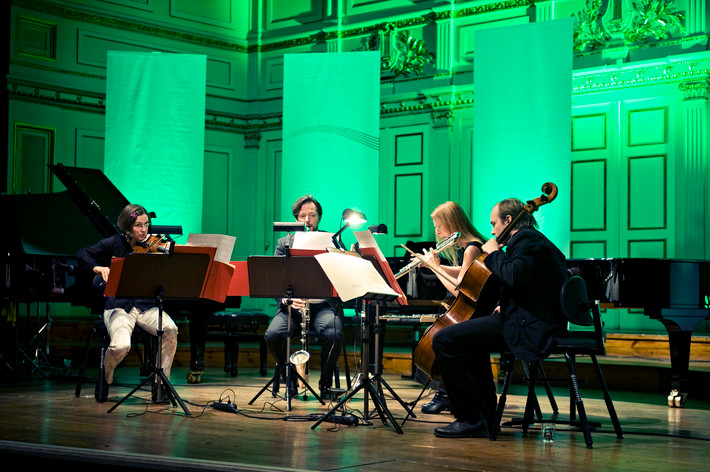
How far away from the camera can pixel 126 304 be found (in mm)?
5281

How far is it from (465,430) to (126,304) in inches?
90.8

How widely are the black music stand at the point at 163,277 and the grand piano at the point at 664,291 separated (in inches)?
88.2

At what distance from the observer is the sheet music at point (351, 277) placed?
390 cm

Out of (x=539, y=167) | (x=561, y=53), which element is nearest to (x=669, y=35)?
(x=561, y=53)

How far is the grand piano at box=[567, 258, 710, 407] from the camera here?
530 centimetres

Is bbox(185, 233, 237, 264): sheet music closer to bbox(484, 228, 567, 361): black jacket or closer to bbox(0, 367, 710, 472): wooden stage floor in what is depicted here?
bbox(0, 367, 710, 472): wooden stage floor

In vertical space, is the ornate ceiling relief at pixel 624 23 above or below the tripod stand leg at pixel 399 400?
above

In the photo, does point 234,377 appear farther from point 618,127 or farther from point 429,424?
point 618,127

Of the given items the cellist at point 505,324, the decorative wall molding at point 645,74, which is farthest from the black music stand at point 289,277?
the decorative wall molding at point 645,74

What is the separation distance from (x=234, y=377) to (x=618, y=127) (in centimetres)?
444

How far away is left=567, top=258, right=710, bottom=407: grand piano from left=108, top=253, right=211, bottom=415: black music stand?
88.2 inches

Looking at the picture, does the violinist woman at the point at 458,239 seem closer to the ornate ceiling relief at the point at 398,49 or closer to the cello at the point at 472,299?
the cello at the point at 472,299

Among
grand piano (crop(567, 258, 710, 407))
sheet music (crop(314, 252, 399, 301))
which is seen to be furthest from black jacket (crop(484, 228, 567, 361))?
grand piano (crop(567, 258, 710, 407))

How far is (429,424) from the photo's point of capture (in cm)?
441
